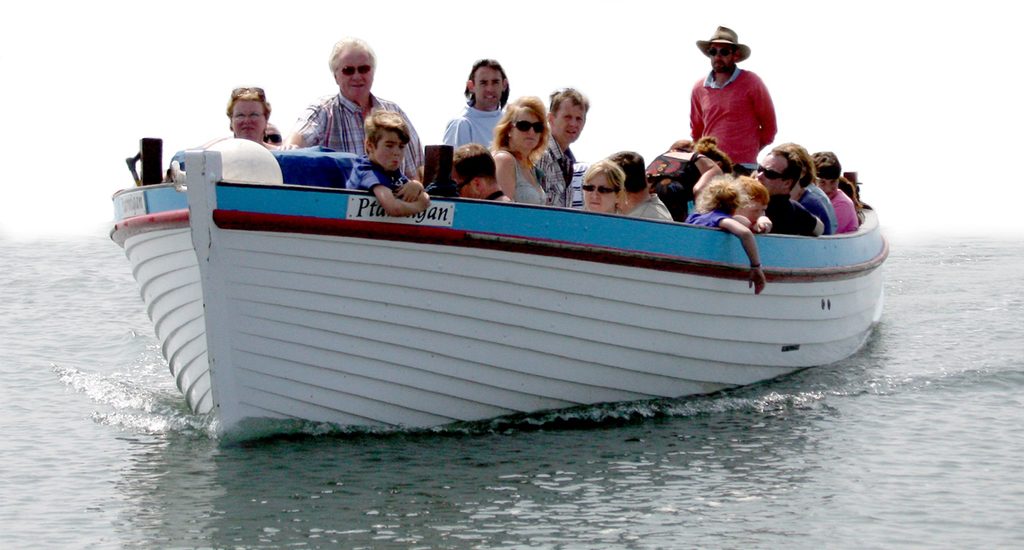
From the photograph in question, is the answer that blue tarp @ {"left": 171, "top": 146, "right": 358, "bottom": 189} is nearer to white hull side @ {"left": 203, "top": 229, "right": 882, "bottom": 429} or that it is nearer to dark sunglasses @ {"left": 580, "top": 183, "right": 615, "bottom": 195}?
white hull side @ {"left": 203, "top": 229, "right": 882, "bottom": 429}

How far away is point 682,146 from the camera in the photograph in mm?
11492

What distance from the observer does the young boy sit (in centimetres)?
801

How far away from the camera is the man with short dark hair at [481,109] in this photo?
9.96 metres

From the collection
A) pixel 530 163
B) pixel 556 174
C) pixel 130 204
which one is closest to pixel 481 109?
pixel 556 174

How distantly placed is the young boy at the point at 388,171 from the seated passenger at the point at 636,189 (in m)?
1.63

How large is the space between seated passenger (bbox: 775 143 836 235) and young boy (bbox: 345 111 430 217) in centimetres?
363

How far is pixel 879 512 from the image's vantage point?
7.14 meters

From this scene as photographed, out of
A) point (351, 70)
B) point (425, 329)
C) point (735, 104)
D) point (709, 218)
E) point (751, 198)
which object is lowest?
point (425, 329)

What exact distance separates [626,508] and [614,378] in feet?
6.88

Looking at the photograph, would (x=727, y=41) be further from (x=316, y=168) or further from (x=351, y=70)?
(x=316, y=168)

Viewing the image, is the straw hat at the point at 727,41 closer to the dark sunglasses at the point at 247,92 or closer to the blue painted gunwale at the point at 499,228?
the blue painted gunwale at the point at 499,228

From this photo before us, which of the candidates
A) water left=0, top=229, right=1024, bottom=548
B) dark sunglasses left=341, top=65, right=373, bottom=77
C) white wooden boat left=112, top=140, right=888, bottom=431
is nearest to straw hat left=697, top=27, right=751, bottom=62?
water left=0, top=229, right=1024, bottom=548

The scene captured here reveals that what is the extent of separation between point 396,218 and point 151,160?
5.90 ft

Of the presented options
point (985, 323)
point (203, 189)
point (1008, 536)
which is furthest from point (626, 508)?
point (985, 323)
